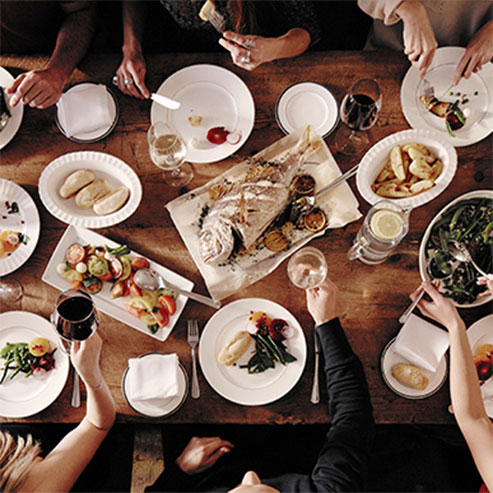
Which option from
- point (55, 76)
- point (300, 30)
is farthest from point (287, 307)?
point (55, 76)

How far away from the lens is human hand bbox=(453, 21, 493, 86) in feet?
6.90

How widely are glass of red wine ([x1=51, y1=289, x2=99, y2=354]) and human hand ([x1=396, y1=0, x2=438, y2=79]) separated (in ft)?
6.17

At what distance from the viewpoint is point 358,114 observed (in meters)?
2.00

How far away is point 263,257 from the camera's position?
211 cm

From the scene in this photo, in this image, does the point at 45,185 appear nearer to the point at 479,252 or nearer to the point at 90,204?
the point at 90,204

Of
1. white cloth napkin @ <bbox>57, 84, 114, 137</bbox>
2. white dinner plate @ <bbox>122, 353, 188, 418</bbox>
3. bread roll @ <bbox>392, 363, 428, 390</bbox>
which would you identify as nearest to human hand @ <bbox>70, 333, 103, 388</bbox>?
white dinner plate @ <bbox>122, 353, 188, 418</bbox>

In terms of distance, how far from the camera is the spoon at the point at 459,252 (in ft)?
6.51

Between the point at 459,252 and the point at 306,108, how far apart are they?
1006mm

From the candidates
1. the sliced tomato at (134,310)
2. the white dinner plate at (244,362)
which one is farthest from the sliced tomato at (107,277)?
the white dinner plate at (244,362)

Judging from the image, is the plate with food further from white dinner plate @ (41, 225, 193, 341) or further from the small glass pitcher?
white dinner plate @ (41, 225, 193, 341)

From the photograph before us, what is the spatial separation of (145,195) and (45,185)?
1.54 feet

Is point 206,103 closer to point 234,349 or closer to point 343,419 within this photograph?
point 234,349

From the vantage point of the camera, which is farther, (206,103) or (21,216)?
(206,103)

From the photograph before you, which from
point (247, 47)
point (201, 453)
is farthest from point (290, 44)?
point (201, 453)
